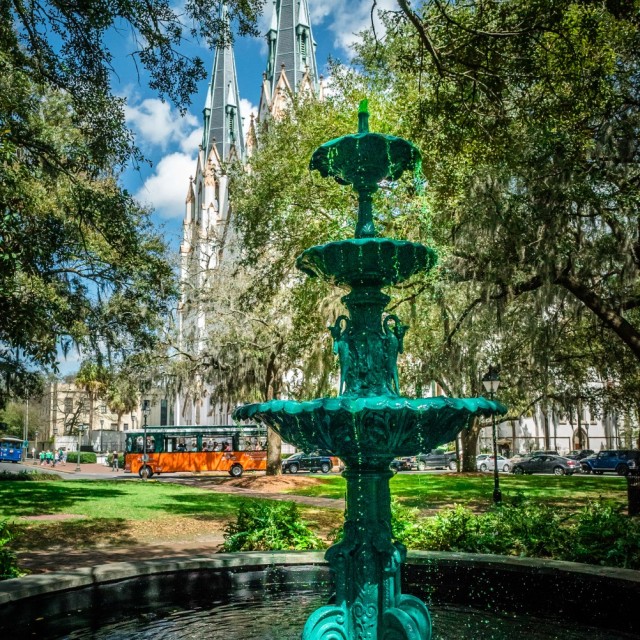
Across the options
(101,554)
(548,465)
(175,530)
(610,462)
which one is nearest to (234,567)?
(101,554)

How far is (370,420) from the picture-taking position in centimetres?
462

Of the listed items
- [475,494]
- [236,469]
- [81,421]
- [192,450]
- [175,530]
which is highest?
[81,421]

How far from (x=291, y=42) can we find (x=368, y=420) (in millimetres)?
81240

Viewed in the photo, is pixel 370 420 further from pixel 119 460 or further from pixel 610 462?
pixel 119 460

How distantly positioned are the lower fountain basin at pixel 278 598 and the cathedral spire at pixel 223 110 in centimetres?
8384

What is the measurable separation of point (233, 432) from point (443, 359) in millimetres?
17941

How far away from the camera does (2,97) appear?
10.7 metres

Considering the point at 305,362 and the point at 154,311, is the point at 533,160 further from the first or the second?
the point at 305,362

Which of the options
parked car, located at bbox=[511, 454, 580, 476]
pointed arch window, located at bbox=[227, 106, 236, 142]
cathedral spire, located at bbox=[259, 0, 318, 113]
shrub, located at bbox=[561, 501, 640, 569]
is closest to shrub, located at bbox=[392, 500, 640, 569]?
shrub, located at bbox=[561, 501, 640, 569]

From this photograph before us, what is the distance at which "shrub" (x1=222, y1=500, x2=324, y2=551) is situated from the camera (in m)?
9.48

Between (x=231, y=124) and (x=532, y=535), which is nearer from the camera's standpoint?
(x=532, y=535)

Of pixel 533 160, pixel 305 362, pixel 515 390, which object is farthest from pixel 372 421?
pixel 515 390

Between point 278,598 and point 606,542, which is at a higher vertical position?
point 606,542

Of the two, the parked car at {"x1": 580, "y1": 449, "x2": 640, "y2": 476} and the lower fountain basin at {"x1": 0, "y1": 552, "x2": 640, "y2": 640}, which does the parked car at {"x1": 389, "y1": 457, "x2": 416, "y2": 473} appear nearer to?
the parked car at {"x1": 580, "y1": 449, "x2": 640, "y2": 476}
